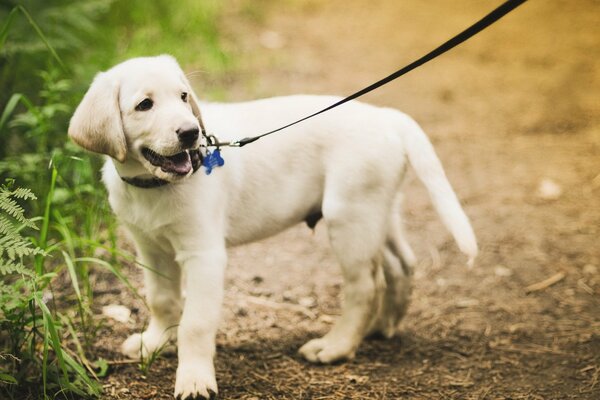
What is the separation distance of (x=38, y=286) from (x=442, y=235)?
2.66 m

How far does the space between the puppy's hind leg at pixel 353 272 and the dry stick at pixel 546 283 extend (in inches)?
44.9

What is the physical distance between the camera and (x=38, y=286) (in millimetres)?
2744

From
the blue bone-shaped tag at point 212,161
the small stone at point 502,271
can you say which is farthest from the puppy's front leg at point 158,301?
the small stone at point 502,271

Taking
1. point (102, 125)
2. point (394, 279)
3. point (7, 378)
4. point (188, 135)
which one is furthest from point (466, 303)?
point (7, 378)

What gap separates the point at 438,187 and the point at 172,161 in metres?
1.13

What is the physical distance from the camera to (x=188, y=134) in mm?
2371

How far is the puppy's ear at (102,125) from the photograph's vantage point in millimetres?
2445

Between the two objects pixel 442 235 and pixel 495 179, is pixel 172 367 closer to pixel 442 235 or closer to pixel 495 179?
pixel 442 235

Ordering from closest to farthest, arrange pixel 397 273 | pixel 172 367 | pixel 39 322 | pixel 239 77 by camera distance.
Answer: pixel 39 322 < pixel 172 367 < pixel 397 273 < pixel 239 77

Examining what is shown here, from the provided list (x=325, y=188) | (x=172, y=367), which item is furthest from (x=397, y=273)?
(x=172, y=367)

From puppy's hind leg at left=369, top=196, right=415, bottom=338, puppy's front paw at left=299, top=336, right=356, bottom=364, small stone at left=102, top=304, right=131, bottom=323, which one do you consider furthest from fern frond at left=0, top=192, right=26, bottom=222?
puppy's hind leg at left=369, top=196, right=415, bottom=338

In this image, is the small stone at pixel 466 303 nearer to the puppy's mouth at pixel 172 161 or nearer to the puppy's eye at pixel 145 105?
the puppy's mouth at pixel 172 161

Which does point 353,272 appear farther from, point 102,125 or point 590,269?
point 590,269

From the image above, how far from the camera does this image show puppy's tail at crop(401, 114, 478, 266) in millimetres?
2654
